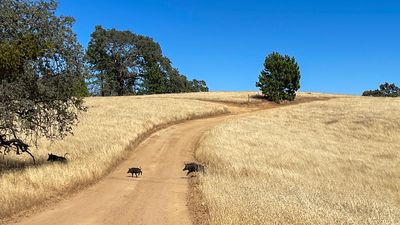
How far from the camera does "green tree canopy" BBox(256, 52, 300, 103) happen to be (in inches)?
2739

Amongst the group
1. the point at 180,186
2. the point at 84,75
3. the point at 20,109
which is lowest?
the point at 180,186

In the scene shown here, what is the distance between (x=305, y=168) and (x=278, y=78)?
1880 inches

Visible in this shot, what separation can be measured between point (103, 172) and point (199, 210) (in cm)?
760

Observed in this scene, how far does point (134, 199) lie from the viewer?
14086 mm

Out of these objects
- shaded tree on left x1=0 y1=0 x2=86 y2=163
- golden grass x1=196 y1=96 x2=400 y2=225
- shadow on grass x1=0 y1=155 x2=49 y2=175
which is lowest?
golden grass x1=196 y1=96 x2=400 y2=225

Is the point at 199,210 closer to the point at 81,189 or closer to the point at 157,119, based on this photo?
the point at 81,189

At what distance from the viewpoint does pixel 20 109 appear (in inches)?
623

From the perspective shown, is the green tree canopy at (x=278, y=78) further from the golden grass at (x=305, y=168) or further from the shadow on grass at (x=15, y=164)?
the shadow on grass at (x=15, y=164)

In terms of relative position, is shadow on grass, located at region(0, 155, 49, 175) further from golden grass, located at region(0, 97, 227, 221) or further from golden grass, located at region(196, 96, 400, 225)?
golden grass, located at region(196, 96, 400, 225)

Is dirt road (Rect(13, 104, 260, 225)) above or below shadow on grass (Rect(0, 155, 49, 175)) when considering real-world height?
below

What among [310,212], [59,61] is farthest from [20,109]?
[310,212]

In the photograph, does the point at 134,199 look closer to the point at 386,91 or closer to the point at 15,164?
the point at 15,164

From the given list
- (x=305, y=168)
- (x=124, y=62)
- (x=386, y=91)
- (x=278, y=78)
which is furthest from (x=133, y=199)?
(x=386, y=91)

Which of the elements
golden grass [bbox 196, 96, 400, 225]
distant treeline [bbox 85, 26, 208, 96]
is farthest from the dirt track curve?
distant treeline [bbox 85, 26, 208, 96]
